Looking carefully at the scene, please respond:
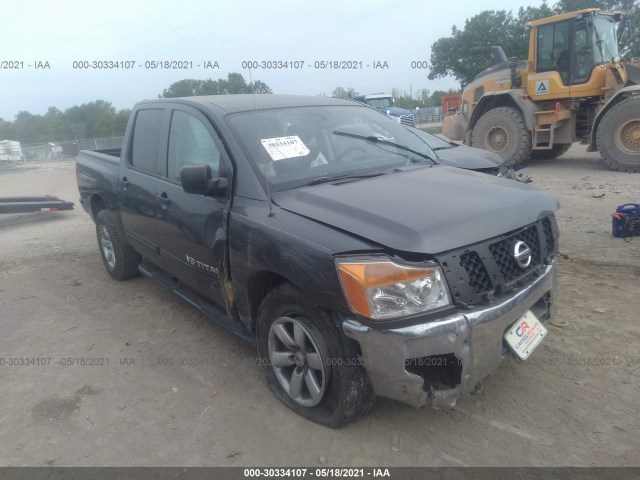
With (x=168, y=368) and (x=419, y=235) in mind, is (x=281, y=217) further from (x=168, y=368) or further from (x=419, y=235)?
(x=168, y=368)

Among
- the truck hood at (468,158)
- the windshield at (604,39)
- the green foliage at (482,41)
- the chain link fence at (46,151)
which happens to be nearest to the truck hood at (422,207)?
the truck hood at (468,158)

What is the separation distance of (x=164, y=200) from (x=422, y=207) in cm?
206

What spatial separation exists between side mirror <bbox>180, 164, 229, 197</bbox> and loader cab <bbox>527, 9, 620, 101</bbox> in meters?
9.48

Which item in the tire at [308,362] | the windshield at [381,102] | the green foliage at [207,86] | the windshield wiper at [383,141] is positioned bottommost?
the tire at [308,362]

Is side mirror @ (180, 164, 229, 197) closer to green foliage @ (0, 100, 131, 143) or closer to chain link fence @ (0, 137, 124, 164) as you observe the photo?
chain link fence @ (0, 137, 124, 164)

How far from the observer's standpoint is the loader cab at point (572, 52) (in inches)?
388

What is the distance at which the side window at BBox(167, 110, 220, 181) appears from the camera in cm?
331

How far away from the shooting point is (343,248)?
2334 millimetres

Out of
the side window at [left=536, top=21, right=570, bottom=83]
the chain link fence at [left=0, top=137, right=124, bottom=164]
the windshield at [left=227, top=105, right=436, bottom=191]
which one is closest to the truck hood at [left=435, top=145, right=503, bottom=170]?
the windshield at [left=227, top=105, right=436, bottom=191]

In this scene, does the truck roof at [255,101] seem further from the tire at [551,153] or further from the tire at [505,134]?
the tire at [551,153]

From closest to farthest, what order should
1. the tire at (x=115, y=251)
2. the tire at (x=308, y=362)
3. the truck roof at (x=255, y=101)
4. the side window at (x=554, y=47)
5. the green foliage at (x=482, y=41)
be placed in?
the tire at (x=308, y=362)
the truck roof at (x=255, y=101)
the tire at (x=115, y=251)
the side window at (x=554, y=47)
the green foliage at (x=482, y=41)

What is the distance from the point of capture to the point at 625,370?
10.0 feet

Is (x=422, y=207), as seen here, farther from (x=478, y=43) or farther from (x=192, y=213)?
(x=478, y=43)

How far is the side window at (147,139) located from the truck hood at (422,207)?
1671 mm
